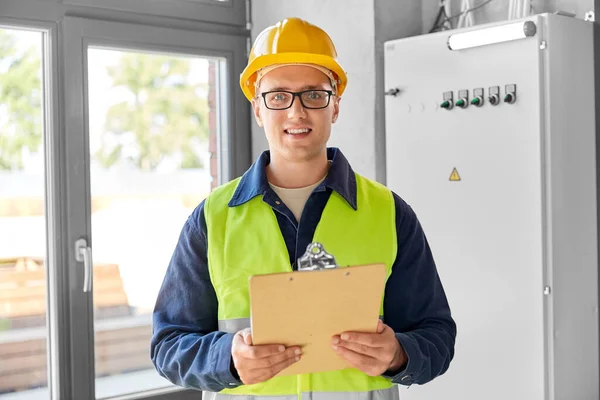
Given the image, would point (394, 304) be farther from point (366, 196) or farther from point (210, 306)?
point (210, 306)

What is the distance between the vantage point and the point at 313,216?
1.62 metres

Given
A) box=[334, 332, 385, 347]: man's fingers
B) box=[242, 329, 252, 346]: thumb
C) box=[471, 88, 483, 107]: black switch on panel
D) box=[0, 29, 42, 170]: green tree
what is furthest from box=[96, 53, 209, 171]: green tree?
box=[334, 332, 385, 347]: man's fingers

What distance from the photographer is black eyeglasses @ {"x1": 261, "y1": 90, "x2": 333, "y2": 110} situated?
159 cm

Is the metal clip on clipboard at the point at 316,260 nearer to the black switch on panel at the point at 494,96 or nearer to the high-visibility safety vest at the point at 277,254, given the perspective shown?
the high-visibility safety vest at the point at 277,254

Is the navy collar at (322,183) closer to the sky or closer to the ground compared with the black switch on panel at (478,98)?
closer to the ground

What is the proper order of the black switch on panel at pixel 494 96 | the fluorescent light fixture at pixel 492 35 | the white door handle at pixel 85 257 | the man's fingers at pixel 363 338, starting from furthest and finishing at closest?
the white door handle at pixel 85 257 < the black switch on panel at pixel 494 96 < the fluorescent light fixture at pixel 492 35 < the man's fingers at pixel 363 338

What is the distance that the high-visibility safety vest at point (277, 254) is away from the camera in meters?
1.57

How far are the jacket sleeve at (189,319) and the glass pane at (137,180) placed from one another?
1829 mm

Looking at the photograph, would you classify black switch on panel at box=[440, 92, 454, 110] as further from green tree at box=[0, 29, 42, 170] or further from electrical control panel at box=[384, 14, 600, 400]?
green tree at box=[0, 29, 42, 170]

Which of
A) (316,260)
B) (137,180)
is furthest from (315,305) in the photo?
(137,180)

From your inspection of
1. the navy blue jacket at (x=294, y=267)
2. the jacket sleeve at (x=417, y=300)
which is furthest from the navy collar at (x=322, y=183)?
the jacket sleeve at (x=417, y=300)

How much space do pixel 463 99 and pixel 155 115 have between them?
59.2 inches

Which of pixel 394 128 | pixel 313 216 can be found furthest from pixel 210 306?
pixel 394 128

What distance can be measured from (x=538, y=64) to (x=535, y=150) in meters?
0.29
